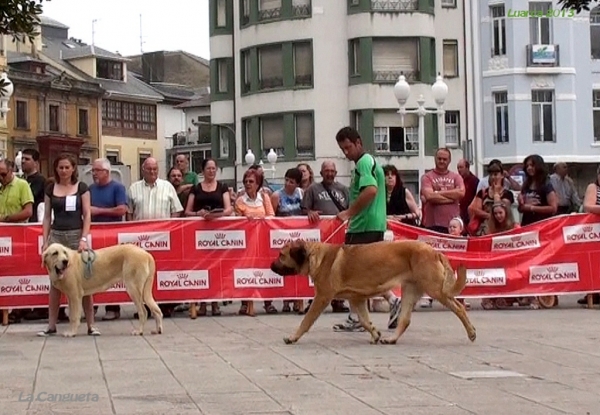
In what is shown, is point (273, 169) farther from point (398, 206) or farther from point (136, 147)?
point (136, 147)

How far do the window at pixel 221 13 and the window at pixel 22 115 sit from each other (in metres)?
28.5

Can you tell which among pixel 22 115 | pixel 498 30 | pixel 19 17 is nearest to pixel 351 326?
pixel 19 17

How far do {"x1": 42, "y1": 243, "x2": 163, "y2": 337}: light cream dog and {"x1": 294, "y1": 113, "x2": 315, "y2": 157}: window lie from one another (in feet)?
126

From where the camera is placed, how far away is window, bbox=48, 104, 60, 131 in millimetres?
85625

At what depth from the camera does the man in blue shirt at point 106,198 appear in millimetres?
15898

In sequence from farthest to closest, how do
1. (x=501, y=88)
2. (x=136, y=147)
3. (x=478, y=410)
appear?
1. (x=136, y=147)
2. (x=501, y=88)
3. (x=478, y=410)

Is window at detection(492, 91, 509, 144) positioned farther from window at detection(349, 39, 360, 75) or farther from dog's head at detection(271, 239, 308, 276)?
dog's head at detection(271, 239, 308, 276)

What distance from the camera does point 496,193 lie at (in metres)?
17.2

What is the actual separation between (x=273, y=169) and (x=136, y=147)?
1759 inches

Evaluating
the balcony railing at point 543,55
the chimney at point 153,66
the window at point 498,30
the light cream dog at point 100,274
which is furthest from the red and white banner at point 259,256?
the chimney at point 153,66

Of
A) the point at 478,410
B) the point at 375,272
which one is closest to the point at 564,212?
the point at 375,272

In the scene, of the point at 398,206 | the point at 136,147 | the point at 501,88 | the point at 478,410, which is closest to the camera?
the point at 478,410

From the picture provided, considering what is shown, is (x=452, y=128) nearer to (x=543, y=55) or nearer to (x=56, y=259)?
(x=543, y=55)

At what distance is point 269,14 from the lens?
53406 mm
